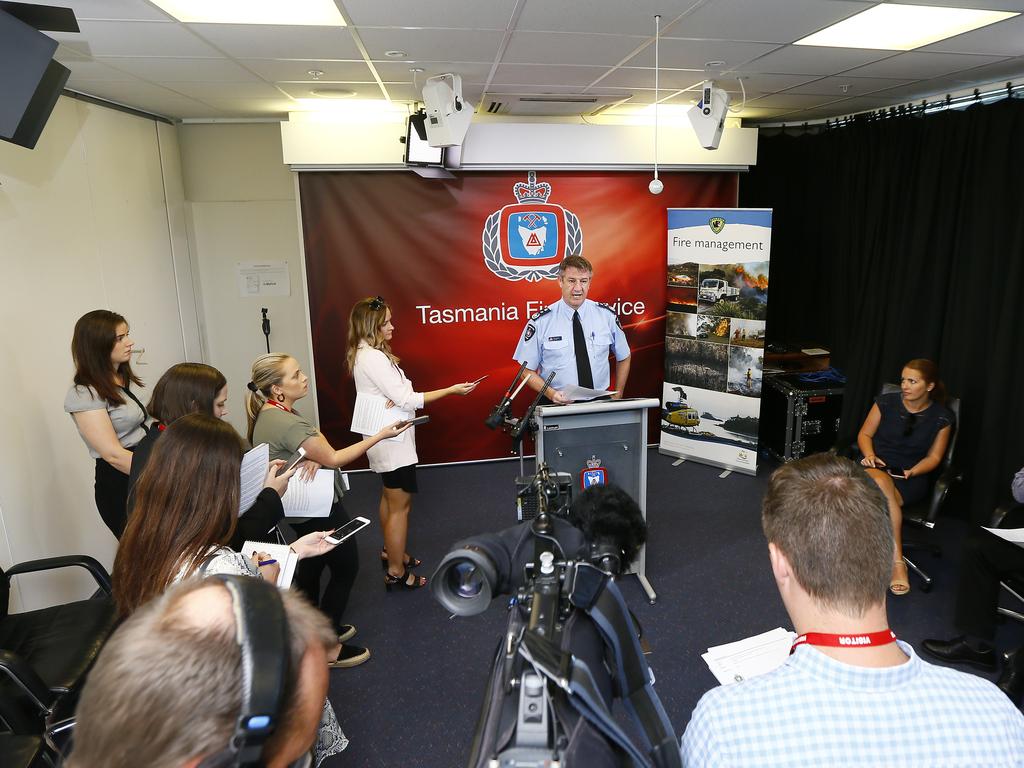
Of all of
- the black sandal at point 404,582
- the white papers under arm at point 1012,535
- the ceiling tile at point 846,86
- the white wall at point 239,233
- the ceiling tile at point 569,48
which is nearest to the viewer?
the white papers under arm at point 1012,535

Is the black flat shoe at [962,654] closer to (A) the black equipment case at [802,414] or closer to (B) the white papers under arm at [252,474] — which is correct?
(A) the black equipment case at [802,414]

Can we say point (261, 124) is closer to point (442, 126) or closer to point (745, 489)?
point (442, 126)

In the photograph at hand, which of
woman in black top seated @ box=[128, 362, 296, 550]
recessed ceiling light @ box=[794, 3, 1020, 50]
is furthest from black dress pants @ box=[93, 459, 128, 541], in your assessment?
recessed ceiling light @ box=[794, 3, 1020, 50]

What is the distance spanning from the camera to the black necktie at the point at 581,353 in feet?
13.1

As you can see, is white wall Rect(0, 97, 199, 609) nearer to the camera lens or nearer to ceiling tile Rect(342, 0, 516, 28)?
ceiling tile Rect(342, 0, 516, 28)

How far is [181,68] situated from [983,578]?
437 cm

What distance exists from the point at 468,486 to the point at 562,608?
3.93 meters

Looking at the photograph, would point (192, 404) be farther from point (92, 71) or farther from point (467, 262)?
point (467, 262)

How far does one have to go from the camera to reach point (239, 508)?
1.71 metres

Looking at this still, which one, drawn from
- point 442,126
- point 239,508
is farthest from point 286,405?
point 442,126

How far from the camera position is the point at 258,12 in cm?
249

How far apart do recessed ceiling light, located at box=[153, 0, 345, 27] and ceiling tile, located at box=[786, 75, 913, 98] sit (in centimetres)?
283

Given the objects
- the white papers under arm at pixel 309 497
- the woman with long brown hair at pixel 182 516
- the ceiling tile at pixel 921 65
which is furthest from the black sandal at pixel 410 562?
the ceiling tile at pixel 921 65

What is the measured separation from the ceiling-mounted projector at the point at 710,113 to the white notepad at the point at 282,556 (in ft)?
10.0
